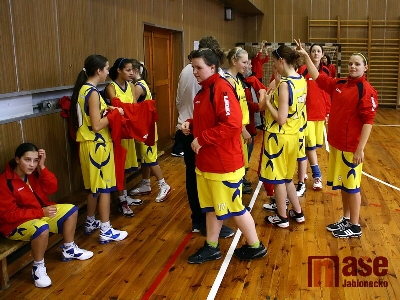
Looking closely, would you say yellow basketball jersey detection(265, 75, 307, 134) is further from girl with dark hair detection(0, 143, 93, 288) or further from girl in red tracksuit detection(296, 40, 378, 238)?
girl with dark hair detection(0, 143, 93, 288)

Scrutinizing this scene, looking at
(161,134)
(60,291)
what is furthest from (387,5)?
(60,291)

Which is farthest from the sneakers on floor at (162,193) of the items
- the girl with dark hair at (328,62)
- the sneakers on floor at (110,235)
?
the girl with dark hair at (328,62)

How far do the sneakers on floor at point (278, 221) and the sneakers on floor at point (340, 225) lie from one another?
0.37 metres

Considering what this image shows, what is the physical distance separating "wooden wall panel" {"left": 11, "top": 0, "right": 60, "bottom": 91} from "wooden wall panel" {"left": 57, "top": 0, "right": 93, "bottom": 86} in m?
0.10

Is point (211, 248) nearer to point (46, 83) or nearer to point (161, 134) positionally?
point (46, 83)

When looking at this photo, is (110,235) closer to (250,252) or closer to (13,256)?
(13,256)

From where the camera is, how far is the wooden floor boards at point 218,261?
107 inches

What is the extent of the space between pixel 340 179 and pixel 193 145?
1401 millimetres

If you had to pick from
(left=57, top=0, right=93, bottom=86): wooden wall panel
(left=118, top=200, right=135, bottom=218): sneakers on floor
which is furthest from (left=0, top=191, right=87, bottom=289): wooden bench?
(left=57, top=0, right=93, bottom=86): wooden wall panel

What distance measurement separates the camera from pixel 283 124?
3.39 metres

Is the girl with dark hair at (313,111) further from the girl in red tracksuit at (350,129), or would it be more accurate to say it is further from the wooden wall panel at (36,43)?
the wooden wall panel at (36,43)

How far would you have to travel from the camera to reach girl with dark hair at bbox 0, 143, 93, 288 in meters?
2.74

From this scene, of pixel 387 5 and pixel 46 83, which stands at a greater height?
pixel 387 5

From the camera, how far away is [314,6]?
11.8 metres
